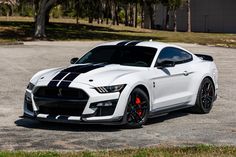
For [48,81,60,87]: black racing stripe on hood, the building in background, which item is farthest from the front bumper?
the building in background

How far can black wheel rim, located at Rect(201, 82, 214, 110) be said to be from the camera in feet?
36.9

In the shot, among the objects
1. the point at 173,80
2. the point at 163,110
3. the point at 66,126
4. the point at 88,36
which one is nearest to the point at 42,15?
the point at 88,36

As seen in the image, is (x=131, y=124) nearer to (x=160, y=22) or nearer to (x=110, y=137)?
(x=110, y=137)

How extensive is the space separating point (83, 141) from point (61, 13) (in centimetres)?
9298

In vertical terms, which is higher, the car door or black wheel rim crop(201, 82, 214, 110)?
the car door

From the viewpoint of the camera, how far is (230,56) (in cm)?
2852

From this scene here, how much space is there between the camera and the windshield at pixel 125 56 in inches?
400

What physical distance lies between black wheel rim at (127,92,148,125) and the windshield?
2.83 ft

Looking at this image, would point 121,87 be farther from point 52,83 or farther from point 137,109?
point 52,83

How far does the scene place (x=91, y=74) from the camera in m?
9.27

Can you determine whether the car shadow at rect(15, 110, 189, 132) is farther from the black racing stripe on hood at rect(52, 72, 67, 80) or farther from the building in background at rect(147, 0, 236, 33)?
the building in background at rect(147, 0, 236, 33)

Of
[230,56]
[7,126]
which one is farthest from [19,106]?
[230,56]

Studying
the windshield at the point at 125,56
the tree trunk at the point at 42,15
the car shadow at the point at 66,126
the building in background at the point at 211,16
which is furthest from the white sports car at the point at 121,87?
the building in background at the point at 211,16

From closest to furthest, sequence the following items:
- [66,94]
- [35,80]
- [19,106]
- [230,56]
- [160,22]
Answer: [66,94], [35,80], [19,106], [230,56], [160,22]
